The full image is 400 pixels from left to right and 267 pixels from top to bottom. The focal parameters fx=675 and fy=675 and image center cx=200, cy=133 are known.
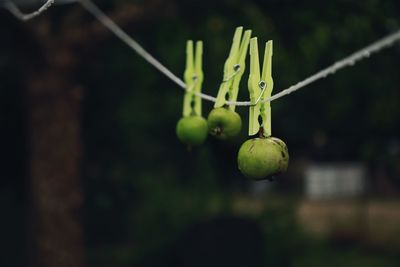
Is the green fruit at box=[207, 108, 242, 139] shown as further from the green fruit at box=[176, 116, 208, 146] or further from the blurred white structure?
the blurred white structure

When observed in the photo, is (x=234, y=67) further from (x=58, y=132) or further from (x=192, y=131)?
(x=58, y=132)

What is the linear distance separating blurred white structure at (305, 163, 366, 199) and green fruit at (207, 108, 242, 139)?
1856cm

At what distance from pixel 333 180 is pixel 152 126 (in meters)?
10.4

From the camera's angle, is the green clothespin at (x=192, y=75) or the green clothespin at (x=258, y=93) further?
the green clothespin at (x=192, y=75)

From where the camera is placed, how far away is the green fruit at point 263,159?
2326 mm

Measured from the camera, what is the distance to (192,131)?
2.90 metres

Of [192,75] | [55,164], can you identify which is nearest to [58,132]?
[55,164]

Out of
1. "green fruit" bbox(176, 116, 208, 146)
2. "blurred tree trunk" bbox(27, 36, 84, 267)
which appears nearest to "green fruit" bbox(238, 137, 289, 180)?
"green fruit" bbox(176, 116, 208, 146)

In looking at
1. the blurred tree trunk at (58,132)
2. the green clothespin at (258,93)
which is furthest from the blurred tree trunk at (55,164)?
the green clothespin at (258,93)

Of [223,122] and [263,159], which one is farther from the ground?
[223,122]

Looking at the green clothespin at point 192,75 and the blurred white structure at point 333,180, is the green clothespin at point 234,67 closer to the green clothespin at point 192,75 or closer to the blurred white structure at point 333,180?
the green clothespin at point 192,75

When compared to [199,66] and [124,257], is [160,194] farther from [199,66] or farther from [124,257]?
[199,66]

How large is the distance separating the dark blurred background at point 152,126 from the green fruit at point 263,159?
3.59m

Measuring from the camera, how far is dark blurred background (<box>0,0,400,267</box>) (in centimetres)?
761
